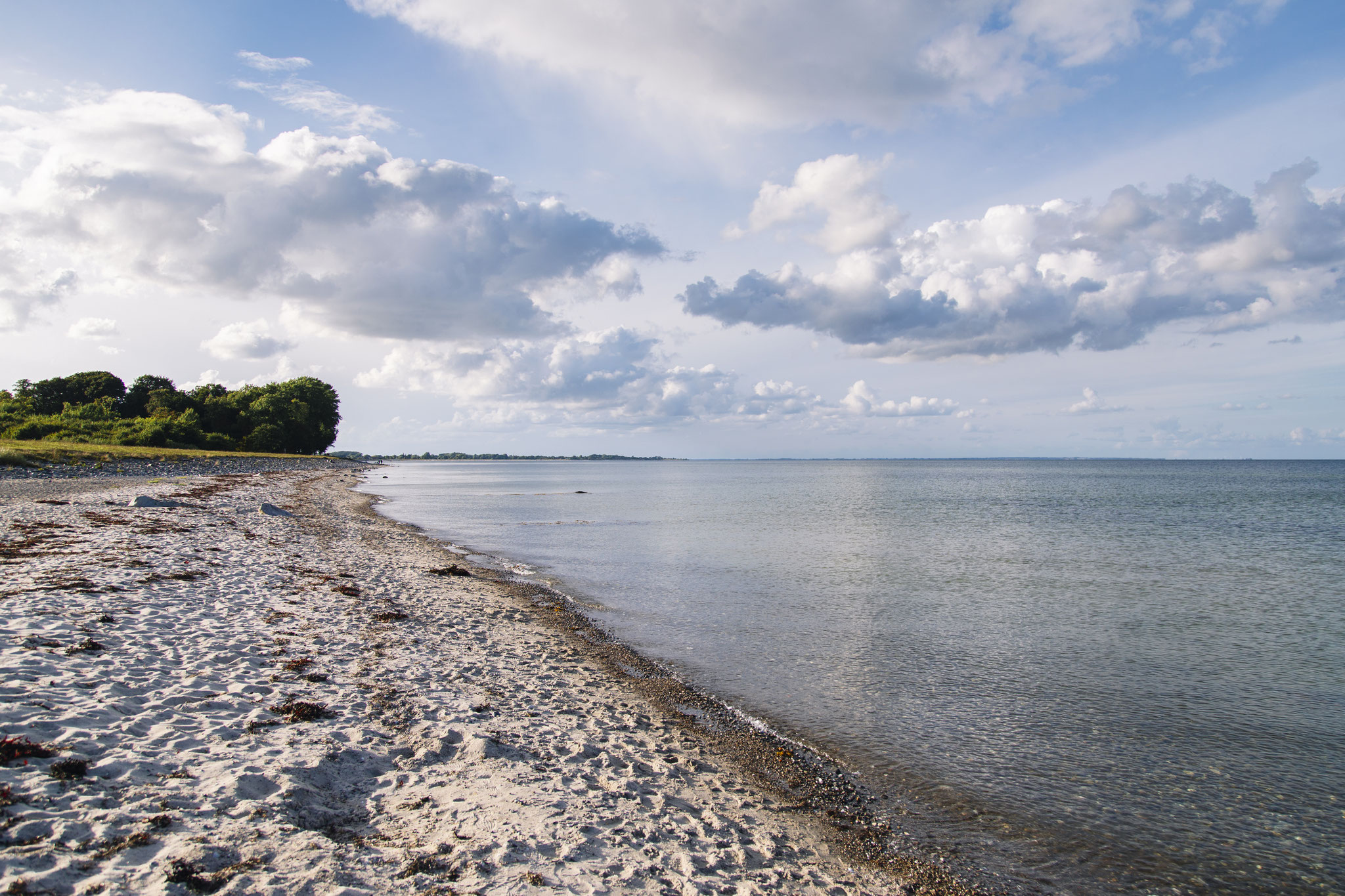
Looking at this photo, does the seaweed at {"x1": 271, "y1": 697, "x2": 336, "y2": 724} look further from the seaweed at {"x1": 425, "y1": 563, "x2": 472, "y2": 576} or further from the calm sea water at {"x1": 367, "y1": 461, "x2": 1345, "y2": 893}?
the seaweed at {"x1": 425, "y1": 563, "x2": 472, "y2": 576}

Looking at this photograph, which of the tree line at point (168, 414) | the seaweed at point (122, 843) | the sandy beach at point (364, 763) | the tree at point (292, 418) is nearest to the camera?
the seaweed at point (122, 843)

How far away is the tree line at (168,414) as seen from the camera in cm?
9750

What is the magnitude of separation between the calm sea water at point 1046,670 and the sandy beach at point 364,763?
1833mm

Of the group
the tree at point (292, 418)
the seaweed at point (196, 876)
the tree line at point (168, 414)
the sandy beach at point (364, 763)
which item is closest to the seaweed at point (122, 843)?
the sandy beach at point (364, 763)

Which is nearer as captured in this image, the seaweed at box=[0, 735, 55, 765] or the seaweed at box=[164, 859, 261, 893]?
the seaweed at box=[164, 859, 261, 893]

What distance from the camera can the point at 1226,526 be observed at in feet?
157

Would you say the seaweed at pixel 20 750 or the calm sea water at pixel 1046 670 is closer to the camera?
the seaweed at pixel 20 750

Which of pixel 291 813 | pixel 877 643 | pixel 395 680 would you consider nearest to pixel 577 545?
pixel 877 643

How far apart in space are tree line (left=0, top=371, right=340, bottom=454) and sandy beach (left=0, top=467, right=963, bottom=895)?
4002 inches

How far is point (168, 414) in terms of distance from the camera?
110375 mm

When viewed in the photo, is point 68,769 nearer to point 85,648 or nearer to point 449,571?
point 85,648

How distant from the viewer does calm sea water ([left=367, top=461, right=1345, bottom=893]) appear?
8469mm

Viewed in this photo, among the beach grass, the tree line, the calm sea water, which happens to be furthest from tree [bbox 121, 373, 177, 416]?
the calm sea water

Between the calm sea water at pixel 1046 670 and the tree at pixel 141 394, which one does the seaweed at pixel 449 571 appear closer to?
the calm sea water at pixel 1046 670
